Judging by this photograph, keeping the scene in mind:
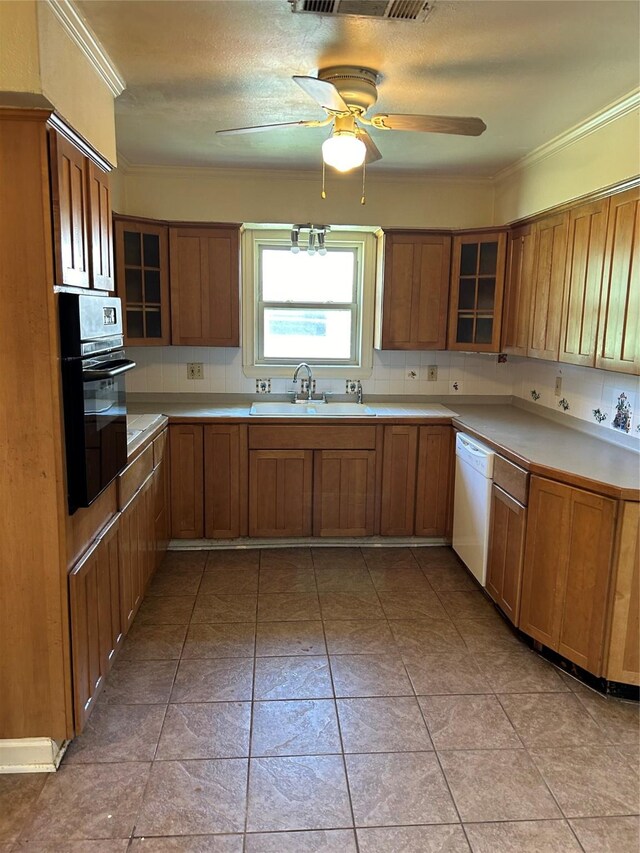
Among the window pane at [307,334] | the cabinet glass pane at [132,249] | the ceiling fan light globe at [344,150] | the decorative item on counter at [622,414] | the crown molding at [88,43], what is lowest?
the decorative item on counter at [622,414]

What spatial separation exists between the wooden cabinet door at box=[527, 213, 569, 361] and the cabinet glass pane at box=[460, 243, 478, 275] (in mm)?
562

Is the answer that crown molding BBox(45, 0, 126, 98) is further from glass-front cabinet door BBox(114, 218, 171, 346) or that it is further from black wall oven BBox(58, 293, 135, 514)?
glass-front cabinet door BBox(114, 218, 171, 346)

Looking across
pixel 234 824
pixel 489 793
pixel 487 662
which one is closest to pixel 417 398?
pixel 487 662

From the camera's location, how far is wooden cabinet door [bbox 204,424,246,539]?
3832 mm

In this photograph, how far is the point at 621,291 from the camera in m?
2.67

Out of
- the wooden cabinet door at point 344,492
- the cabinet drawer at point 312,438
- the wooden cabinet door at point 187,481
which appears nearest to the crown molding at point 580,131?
the cabinet drawer at point 312,438

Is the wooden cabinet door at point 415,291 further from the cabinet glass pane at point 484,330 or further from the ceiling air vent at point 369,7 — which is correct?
the ceiling air vent at point 369,7

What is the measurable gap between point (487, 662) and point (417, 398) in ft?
7.27

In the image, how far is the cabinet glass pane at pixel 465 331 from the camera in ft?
13.5

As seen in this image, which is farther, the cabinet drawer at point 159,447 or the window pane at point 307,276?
the window pane at point 307,276

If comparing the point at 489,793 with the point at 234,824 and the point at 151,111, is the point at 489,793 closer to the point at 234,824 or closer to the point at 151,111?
the point at 234,824

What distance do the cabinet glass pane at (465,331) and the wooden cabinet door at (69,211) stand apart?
2.72 m

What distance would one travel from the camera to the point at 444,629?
302cm

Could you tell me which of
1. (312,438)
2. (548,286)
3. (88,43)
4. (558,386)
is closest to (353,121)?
(88,43)
